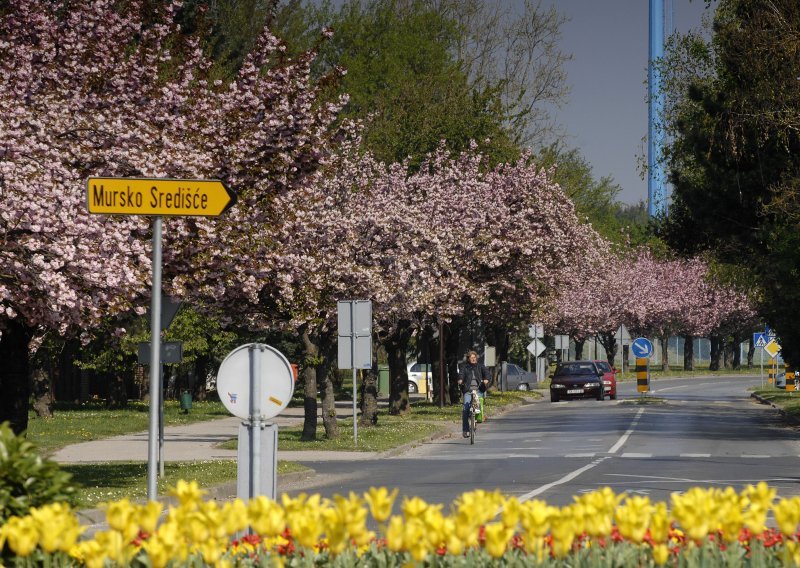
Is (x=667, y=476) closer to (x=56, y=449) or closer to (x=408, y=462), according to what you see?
(x=408, y=462)

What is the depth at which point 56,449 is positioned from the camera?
29844 mm

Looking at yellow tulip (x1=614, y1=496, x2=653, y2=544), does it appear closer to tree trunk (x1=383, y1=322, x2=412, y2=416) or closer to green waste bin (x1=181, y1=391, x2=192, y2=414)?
tree trunk (x1=383, y1=322, x2=412, y2=416)

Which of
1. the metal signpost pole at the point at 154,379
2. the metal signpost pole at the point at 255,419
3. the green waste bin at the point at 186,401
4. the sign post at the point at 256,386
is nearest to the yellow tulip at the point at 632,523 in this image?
the metal signpost pole at the point at 154,379

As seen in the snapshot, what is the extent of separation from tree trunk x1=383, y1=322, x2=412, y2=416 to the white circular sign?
33660 millimetres

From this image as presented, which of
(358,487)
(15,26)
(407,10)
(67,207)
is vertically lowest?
(358,487)

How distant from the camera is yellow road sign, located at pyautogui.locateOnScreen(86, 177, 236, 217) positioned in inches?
418

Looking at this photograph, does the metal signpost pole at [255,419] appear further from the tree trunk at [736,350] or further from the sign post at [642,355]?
the tree trunk at [736,350]

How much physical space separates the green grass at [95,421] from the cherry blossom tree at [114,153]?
904 centimetres

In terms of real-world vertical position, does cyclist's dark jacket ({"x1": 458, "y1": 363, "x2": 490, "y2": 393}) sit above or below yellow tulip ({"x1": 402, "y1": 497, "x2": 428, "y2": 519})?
above

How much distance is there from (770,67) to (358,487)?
51.5ft

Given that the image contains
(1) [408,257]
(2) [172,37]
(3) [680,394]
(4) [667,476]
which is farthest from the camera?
(3) [680,394]

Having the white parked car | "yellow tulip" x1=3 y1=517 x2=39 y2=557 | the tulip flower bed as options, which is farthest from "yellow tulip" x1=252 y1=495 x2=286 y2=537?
the white parked car

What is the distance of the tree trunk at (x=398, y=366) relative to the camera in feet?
149

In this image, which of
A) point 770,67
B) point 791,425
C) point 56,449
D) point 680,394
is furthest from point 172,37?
point 680,394
